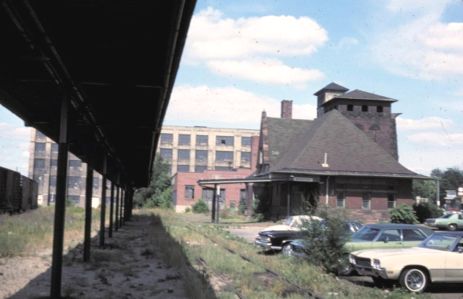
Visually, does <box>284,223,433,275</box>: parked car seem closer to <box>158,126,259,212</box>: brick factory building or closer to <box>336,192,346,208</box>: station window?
<box>336,192,346,208</box>: station window

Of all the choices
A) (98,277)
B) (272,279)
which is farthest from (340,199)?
(98,277)

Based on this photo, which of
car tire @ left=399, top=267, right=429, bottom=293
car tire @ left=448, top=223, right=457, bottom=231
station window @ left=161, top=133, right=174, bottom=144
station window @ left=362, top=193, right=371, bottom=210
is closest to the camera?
car tire @ left=399, top=267, right=429, bottom=293

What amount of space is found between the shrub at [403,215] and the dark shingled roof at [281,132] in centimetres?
1443

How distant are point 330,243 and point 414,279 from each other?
9.76 ft

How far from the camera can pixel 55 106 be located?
13297mm

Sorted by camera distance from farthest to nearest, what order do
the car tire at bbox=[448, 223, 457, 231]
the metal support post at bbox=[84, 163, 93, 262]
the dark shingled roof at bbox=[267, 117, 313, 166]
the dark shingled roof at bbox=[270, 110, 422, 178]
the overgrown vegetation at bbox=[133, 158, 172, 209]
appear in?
the overgrown vegetation at bbox=[133, 158, 172, 209] < the dark shingled roof at bbox=[267, 117, 313, 166] < the dark shingled roof at bbox=[270, 110, 422, 178] < the car tire at bbox=[448, 223, 457, 231] < the metal support post at bbox=[84, 163, 93, 262]

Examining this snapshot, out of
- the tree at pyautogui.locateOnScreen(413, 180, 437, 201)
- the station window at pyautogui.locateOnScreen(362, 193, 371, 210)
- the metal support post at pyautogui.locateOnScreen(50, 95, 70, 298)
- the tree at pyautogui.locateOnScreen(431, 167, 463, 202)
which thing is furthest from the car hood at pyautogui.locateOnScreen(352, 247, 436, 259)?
the tree at pyautogui.locateOnScreen(431, 167, 463, 202)

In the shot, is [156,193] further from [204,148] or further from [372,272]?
[372,272]

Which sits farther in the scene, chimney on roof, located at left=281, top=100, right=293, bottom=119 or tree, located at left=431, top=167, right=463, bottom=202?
tree, located at left=431, top=167, right=463, bottom=202

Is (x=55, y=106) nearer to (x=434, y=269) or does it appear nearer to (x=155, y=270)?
(x=155, y=270)

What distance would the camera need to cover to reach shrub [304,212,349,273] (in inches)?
618

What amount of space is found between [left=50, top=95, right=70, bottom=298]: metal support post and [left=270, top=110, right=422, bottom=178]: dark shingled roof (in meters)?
37.1

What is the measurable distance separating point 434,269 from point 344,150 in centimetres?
3904

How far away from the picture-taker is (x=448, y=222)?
154 ft
